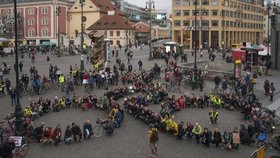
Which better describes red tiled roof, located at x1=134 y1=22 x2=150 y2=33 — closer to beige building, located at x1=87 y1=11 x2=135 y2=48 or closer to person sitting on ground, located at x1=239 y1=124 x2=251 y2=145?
beige building, located at x1=87 y1=11 x2=135 y2=48

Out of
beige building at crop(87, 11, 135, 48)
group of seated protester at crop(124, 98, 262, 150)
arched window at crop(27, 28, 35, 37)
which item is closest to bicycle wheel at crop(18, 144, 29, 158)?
group of seated protester at crop(124, 98, 262, 150)

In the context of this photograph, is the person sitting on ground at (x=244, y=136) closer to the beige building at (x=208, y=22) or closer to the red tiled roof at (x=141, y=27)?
the beige building at (x=208, y=22)

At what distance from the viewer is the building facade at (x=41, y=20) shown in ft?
297

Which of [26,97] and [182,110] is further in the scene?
[26,97]

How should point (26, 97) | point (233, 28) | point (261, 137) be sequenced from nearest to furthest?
point (261, 137) < point (26, 97) < point (233, 28)

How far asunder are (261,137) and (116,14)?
82.2m

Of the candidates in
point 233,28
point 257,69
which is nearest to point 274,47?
point 257,69

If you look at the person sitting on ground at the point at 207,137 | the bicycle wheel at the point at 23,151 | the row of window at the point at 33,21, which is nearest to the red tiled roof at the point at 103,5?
the row of window at the point at 33,21

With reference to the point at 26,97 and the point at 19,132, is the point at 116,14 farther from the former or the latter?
the point at 19,132

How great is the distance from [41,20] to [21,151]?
82.7m

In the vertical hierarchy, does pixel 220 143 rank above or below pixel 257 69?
below

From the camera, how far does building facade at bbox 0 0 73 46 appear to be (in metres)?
90.4

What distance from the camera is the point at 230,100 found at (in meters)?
23.2

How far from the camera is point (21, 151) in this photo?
14.5 meters
